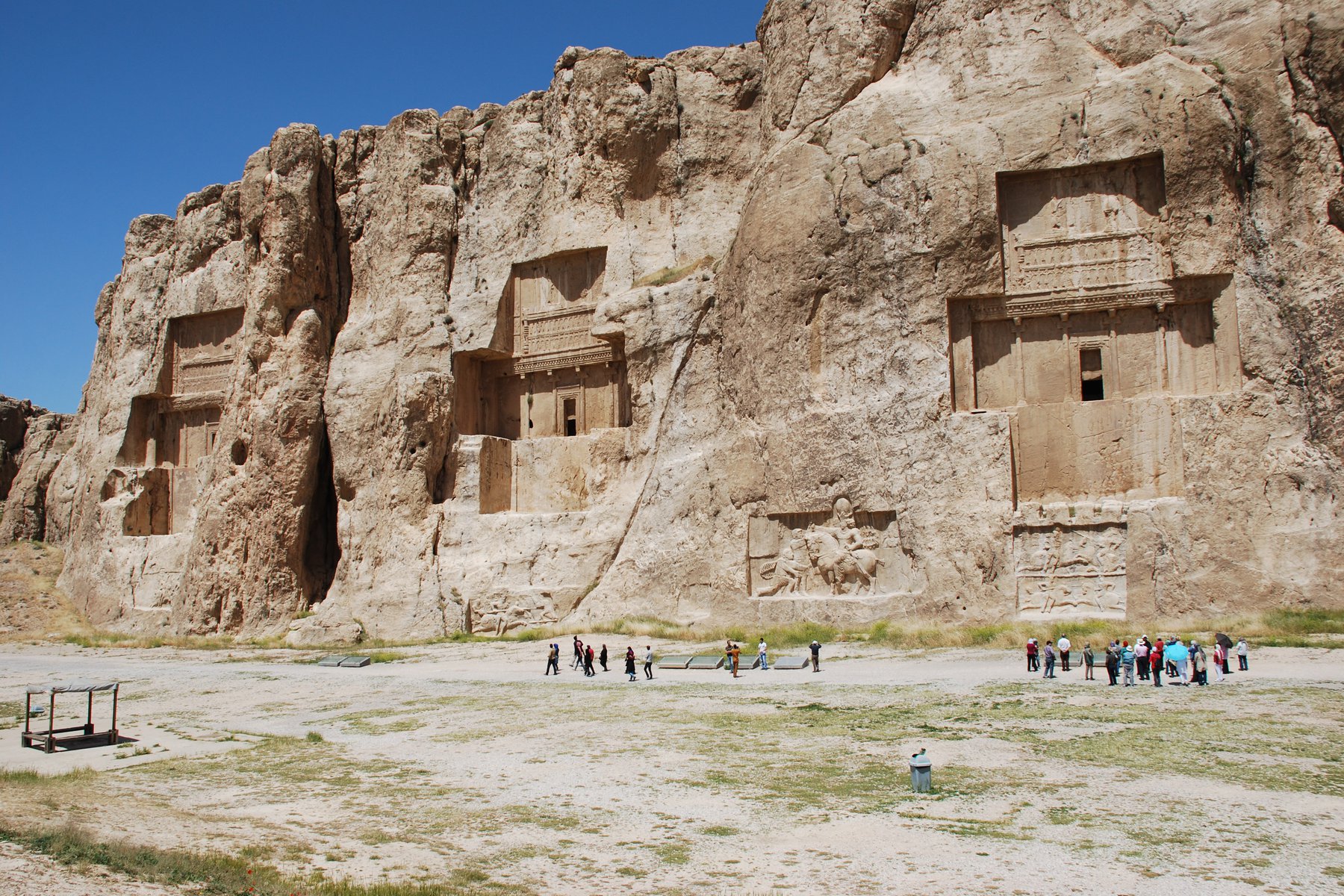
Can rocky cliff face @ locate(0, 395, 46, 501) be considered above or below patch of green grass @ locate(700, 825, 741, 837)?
above

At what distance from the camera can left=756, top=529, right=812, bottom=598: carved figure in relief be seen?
2452cm

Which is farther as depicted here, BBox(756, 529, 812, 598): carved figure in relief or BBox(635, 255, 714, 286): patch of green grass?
BBox(635, 255, 714, 286): patch of green grass

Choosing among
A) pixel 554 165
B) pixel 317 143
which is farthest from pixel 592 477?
pixel 317 143

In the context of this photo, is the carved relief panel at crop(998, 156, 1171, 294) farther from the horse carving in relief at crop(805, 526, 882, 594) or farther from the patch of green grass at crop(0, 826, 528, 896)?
the patch of green grass at crop(0, 826, 528, 896)

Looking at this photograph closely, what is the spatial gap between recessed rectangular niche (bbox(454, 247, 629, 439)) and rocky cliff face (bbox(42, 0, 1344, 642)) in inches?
4.4

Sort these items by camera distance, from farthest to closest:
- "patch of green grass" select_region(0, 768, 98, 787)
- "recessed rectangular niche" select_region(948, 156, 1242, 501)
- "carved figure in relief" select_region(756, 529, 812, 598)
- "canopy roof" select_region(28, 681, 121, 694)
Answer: "carved figure in relief" select_region(756, 529, 812, 598) → "recessed rectangular niche" select_region(948, 156, 1242, 501) → "canopy roof" select_region(28, 681, 121, 694) → "patch of green grass" select_region(0, 768, 98, 787)

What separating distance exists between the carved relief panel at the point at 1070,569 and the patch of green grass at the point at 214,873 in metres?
16.5

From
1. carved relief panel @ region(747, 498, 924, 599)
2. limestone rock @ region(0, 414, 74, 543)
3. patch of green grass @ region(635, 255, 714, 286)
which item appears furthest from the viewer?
limestone rock @ region(0, 414, 74, 543)

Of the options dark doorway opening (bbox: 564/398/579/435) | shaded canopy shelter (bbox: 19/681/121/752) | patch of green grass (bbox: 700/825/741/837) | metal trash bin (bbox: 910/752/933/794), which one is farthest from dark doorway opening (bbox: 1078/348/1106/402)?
shaded canopy shelter (bbox: 19/681/121/752)

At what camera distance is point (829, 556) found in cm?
2409

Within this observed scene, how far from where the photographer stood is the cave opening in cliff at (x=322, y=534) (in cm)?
3250

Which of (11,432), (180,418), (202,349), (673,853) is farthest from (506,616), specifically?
(11,432)

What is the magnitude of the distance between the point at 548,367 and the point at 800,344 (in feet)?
28.7

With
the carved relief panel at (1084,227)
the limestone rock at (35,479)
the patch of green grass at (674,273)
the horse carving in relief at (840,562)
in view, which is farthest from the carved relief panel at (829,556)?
the limestone rock at (35,479)
